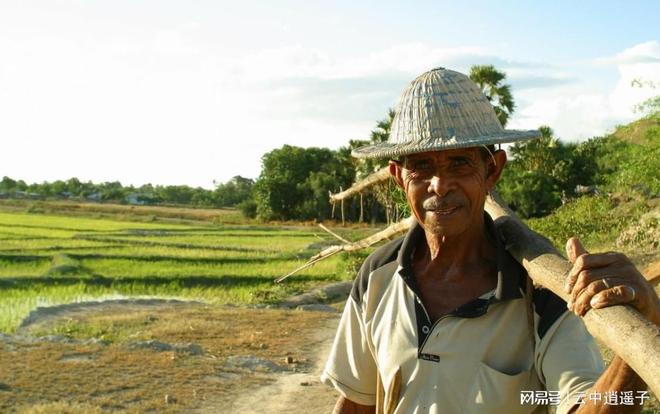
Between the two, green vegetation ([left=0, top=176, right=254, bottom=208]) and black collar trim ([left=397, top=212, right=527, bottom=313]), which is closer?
black collar trim ([left=397, top=212, right=527, bottom=313])

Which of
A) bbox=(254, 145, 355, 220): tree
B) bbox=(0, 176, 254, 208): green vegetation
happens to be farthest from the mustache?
bbox=(0, 176, 254, 208): green vegetation

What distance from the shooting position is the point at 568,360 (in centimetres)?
155

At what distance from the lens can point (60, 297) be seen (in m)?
14.3

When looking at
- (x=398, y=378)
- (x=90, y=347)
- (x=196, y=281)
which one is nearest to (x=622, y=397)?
(x=398, y=378)

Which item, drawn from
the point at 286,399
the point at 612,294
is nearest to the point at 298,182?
the point at 286,399

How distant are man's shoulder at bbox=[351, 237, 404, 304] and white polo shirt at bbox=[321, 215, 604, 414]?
7cm

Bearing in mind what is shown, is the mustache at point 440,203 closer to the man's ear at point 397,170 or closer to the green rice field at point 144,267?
the man's ear at point 397,170

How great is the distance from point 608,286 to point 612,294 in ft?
0.09

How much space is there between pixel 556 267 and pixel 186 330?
9737mm

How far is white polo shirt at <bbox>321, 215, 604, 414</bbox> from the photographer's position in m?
1.57

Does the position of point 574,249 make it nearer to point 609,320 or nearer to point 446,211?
point 609,320

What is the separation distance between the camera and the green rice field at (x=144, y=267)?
15.1 meters

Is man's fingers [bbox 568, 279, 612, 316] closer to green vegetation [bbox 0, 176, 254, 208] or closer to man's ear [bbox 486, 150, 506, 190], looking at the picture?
man's ear [bbox 486, 150, 506, 190]

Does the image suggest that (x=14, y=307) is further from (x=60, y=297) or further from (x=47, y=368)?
(x=47, y=368)
